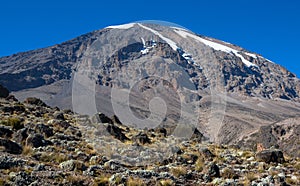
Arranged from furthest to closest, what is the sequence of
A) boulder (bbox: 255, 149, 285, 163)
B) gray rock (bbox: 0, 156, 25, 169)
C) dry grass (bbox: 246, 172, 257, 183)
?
1. boulder (bbox: 255, 149, 285, 163)
2. dry grass (bbox: 246, 172, 257, 183)
3. gray rock (bbox: 0, 156, 25, 169)

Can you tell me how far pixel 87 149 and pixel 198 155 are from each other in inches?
204

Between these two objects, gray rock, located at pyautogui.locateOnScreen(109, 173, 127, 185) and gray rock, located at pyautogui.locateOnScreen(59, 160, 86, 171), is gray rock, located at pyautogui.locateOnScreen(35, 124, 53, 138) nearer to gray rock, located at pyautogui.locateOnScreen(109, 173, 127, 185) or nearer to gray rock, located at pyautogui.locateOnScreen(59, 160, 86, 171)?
gray rock, located at pyautogui.locateOnScreen(59, 160, 86, 171)

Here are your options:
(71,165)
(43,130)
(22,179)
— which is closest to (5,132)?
(43,130)

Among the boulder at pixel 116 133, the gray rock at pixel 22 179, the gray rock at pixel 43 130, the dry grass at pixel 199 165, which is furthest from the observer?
the boulder at pixel 116 133

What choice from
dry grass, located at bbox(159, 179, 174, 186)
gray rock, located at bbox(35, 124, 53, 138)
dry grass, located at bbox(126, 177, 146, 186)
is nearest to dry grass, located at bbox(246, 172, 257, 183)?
dry grass, located at bbox(159, 179, 174, 186)

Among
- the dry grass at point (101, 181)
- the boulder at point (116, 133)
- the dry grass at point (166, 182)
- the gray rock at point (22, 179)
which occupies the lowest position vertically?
the dry grass at point (166, 182)

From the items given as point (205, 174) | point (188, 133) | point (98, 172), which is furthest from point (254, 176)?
point (188, 133)

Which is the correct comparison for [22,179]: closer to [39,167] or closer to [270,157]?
[39,167]

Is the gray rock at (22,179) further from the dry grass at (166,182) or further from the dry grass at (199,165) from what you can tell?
the dry grass at (199,165)

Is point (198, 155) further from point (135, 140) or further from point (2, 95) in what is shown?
point (2, 95)

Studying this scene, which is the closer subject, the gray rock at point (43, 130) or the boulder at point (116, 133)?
the gray rock at point (43, 130)

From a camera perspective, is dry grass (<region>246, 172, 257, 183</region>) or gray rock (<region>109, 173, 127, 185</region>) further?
dry grass (<region>246, 172, 257, 183</region>)

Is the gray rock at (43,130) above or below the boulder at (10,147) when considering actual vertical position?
above

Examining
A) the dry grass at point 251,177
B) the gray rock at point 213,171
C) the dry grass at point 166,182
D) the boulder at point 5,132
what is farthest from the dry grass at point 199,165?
the boulder at point 5,132
